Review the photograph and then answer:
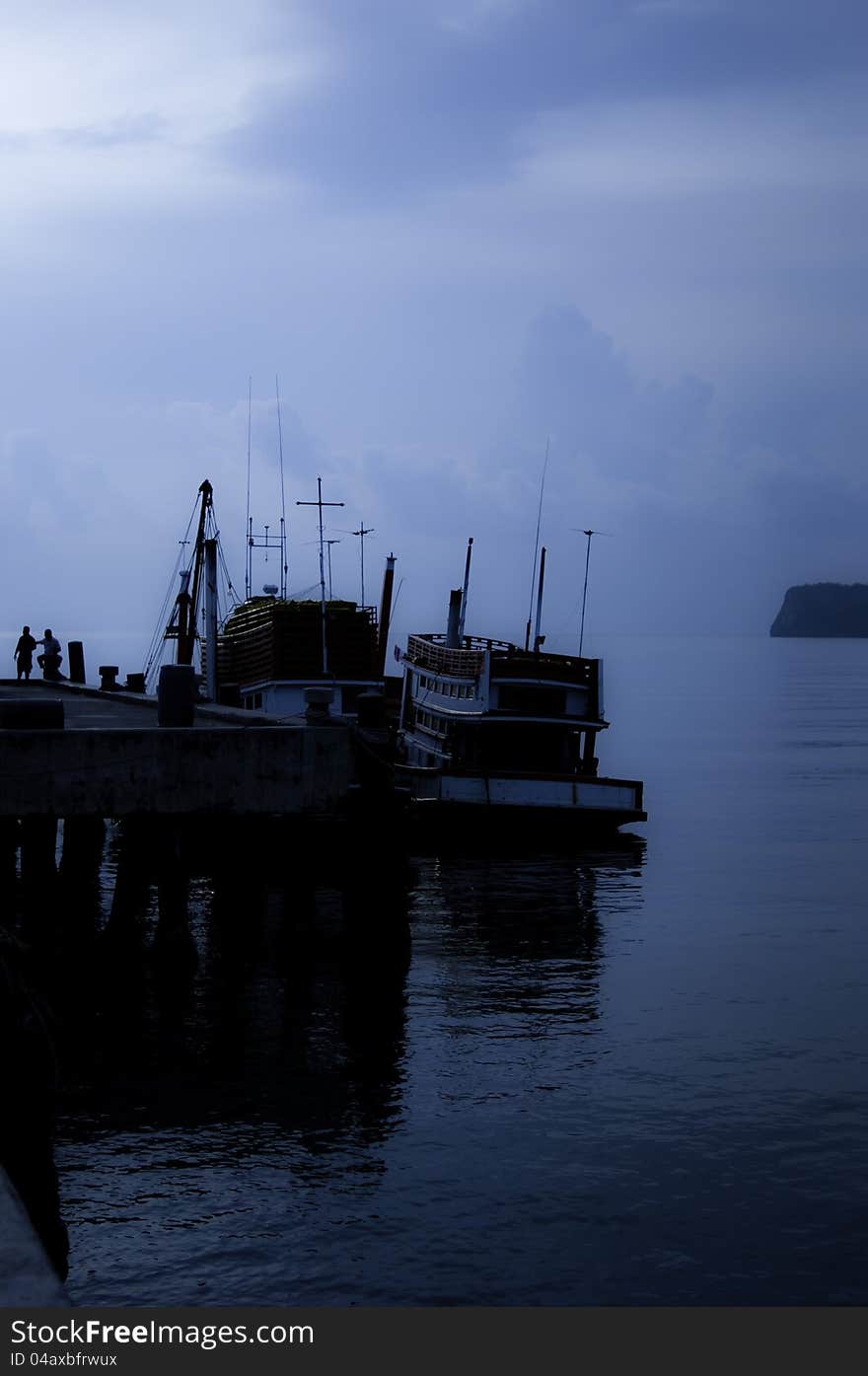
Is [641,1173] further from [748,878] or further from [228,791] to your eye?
[748,878]

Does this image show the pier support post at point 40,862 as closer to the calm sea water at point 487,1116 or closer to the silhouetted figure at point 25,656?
the calm sea water at point 487,1116

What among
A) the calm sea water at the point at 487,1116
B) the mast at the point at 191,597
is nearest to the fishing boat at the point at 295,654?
the mast at the point at 191,597

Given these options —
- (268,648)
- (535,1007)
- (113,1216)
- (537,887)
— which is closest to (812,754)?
(268,648)

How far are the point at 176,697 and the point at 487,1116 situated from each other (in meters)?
7.11

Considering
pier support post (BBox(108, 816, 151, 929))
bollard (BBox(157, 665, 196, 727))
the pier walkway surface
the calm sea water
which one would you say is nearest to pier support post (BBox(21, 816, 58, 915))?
pier support post (BBox(108, 816, 151, 929))

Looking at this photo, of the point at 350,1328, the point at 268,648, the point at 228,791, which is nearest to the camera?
the point at 350,1328

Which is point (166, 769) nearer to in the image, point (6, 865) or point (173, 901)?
point (173, 901)

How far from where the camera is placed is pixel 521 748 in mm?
43219

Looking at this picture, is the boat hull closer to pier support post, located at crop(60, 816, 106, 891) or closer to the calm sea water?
the calm sea water

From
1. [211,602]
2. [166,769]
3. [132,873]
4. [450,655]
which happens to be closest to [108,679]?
[211,602]

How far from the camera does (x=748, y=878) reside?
127ft

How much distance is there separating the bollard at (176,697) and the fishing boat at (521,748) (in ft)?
69.7

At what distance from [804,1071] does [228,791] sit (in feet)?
27.9

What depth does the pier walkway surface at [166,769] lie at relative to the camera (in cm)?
1878
